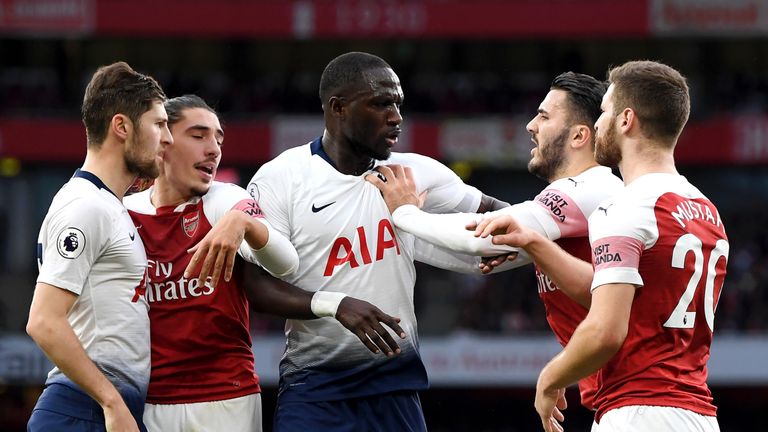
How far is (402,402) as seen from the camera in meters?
5.48

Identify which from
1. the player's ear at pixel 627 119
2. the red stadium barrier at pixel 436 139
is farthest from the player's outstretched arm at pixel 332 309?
the red stadium barrier at pixel 436 139

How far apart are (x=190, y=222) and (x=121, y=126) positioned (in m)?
0.64

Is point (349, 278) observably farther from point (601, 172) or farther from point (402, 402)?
point (601, 172)

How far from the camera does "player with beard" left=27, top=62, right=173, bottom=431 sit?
4621mm

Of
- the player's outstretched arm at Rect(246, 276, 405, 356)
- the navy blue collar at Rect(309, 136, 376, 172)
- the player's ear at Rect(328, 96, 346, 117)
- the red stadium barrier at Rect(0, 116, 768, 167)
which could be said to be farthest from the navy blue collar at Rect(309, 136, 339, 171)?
the red stadium barrier at Rect(0, 116, 768, 167)

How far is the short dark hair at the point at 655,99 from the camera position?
15.3ft

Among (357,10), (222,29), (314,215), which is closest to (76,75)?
(222,29)

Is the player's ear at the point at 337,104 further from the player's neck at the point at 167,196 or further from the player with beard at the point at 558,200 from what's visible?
the player's neck at the point at 167,196

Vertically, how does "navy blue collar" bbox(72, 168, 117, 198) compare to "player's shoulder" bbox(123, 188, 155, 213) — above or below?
above

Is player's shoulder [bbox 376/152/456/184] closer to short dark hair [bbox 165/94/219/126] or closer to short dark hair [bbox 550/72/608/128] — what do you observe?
short dark hair [bbox 550/72/608/128]

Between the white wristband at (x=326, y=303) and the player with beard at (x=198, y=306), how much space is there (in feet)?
0.12

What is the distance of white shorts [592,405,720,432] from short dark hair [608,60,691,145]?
1068mm

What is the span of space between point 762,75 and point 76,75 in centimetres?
1548

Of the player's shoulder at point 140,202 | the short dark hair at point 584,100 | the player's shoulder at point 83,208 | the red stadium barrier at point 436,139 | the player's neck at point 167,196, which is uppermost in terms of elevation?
the short dark hair at point 584,100
